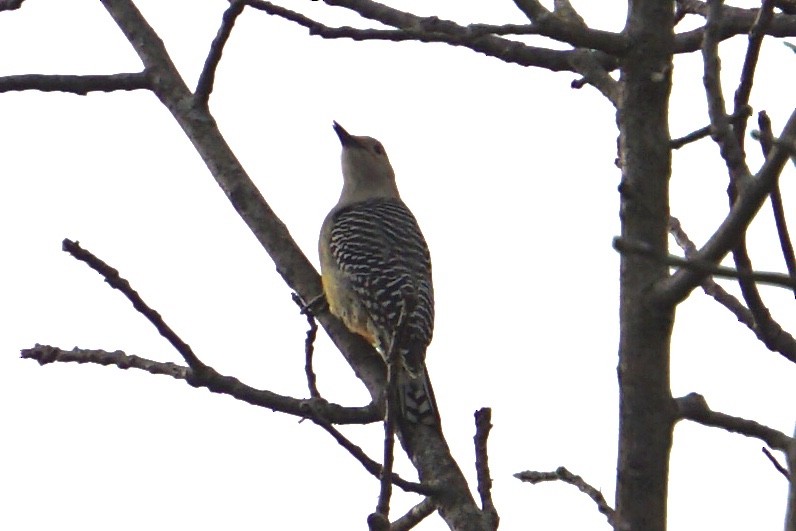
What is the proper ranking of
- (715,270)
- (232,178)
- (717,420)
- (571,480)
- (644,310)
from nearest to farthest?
(715,270)
(644,310)
(717,420)
(571,480)
(232,178)

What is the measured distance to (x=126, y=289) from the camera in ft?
11.2

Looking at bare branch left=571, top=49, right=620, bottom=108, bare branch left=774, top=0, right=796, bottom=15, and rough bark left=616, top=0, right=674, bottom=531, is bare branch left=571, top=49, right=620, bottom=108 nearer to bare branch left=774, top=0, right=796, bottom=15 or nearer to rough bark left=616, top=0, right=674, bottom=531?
rough bark left=616, top=0, right=674, bottom=531

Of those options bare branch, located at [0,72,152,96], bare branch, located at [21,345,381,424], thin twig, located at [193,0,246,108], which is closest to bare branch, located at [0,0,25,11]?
bare branch, located at [0,72,152,96]

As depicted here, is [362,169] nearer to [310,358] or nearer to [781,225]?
[310,358]

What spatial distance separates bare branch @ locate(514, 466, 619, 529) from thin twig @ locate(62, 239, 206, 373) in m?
1.02

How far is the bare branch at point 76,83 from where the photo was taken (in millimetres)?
4992

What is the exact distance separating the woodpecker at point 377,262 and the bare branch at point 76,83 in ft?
4.80

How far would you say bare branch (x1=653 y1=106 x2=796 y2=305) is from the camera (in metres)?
2.41

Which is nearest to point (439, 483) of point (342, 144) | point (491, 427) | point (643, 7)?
point (491, 427)

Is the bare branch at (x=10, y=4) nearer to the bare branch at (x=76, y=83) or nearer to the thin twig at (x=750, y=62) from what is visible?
the bare branch at (x=76, y=83)

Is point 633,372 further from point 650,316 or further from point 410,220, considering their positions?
point 410,220

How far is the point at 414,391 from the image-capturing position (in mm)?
6172

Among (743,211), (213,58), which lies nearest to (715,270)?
(743,211)

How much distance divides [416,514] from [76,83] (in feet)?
7.48
